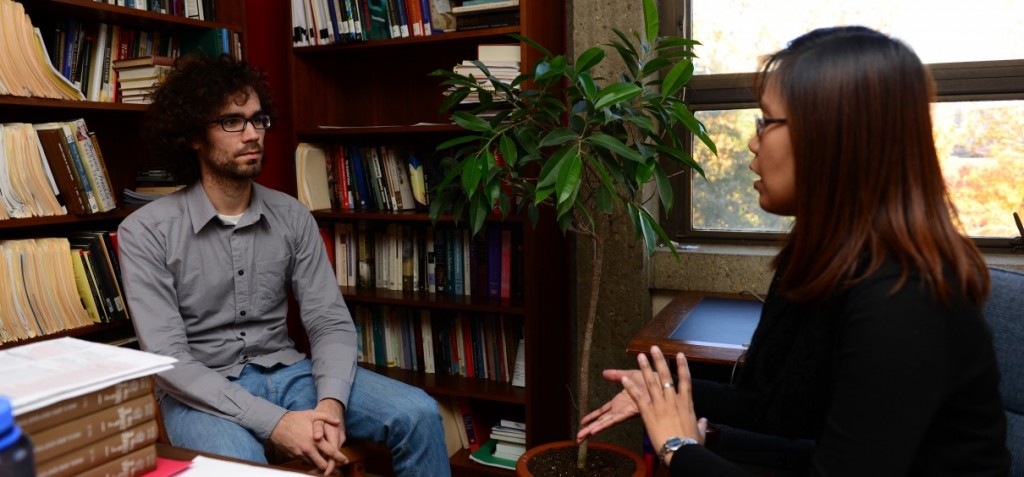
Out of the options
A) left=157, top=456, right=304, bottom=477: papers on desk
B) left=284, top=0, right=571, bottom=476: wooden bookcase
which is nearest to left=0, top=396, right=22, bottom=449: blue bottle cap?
left=157, top=456, right=304, bottom=477: papers on desk

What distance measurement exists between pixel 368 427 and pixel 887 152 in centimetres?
143

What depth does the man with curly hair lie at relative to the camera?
1872mm

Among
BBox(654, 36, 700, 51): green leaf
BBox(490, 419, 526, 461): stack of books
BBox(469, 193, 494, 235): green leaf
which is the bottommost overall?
BBox(490, 419, 526, 461): stack of books

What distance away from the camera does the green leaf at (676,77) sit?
1966mm

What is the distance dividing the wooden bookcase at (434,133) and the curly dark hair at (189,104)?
0.57 m

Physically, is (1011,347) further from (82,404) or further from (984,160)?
(82,404)

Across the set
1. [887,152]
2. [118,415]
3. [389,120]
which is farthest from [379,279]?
[887,152]

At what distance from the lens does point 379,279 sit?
2.90 m

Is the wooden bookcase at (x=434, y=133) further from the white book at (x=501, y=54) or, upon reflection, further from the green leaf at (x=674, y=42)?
the green leaf at (x=674, y=42)

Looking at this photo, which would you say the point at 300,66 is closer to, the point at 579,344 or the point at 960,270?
the point at 579,344

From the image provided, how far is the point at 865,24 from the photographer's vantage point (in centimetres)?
239

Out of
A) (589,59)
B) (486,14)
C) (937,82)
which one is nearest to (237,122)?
(486,14)

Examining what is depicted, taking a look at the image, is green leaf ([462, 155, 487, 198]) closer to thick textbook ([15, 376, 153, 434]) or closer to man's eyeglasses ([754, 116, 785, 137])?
man's eyeglasses ([754, 116, 785, 137])

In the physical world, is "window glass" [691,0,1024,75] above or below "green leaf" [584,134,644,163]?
above
